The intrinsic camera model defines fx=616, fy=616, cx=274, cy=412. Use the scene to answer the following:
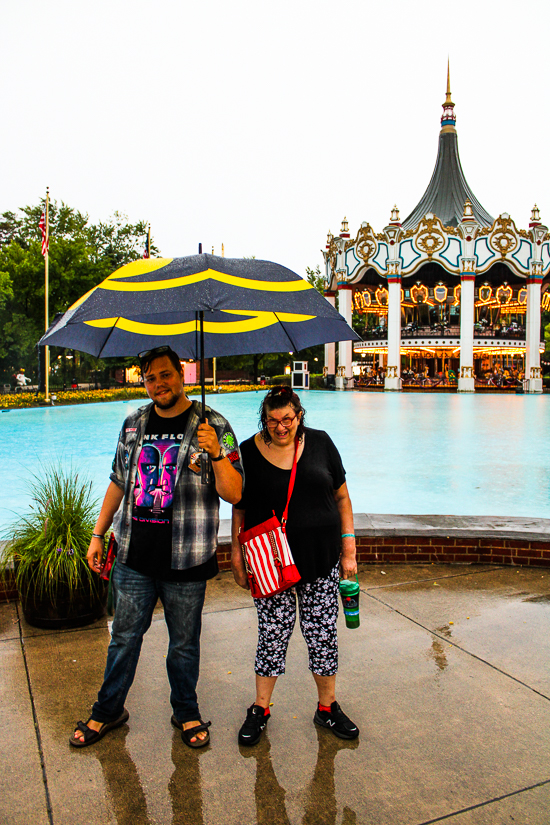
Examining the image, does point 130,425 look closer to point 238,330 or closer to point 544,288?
point 238,330

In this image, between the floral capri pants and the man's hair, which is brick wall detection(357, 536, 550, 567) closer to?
the floral capri pants

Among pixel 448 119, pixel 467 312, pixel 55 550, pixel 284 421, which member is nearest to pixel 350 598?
pixel 284 421

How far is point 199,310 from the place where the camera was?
2.44 m

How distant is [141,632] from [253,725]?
2.25 ft

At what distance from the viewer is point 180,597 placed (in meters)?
2.81

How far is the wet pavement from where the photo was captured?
244 centimetres

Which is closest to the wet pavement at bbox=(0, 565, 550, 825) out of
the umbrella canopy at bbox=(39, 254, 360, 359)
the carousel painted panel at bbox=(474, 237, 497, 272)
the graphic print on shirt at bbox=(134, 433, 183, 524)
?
the graphic print on shirt at bbox=(134, 433, 183, 524)

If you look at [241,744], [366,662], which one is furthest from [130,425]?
[366,662]

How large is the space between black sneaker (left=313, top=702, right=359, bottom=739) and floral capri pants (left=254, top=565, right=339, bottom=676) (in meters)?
0.19

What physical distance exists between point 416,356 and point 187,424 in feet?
169

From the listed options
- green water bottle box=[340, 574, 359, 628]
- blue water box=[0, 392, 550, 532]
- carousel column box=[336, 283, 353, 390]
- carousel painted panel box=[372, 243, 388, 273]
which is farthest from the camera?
carousel column box=[336, 283, 353, 390]

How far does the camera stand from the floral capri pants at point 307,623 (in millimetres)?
2920

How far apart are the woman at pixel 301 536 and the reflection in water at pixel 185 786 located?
0.85 ft

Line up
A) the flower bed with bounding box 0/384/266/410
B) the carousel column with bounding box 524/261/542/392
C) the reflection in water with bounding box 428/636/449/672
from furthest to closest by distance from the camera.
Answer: the carousel column with bounding box 524/261/542/392, the flower bed with bounding box 0/384/266/410, the reflection in water with bounding box 428/636/449/672
